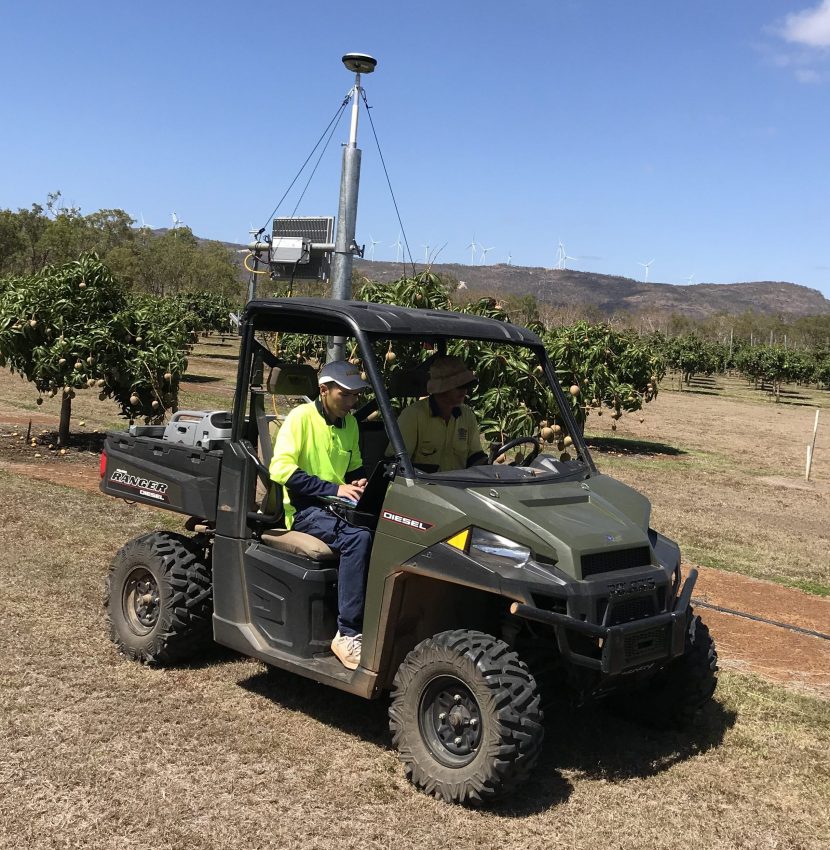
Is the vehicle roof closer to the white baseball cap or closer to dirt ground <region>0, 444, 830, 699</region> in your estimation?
the white baseball cap

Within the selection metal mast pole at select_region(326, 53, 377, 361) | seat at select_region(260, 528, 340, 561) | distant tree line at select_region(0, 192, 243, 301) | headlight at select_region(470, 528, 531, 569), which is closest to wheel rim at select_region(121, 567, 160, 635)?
seat at select_region(260, 528, 340, 561)

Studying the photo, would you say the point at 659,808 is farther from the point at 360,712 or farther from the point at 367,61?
the point at 367,61

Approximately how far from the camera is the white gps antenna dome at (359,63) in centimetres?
918

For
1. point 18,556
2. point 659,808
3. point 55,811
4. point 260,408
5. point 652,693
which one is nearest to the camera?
point 55,811

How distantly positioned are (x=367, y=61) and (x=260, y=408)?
494cm

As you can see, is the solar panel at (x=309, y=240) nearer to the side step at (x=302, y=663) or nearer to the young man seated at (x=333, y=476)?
the young man seated at (x=333, y=476)

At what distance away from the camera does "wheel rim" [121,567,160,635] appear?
5.82 meters

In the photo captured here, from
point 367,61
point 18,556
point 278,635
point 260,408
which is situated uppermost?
point 367,61

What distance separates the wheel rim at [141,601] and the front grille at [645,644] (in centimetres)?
287

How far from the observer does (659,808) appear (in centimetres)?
438

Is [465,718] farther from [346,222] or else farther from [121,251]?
[121,251]

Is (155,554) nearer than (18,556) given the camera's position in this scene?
Yes

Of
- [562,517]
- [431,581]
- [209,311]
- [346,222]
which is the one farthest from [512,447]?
[209,311]

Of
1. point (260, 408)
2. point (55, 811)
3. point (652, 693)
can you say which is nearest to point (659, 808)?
point (652, 693)
